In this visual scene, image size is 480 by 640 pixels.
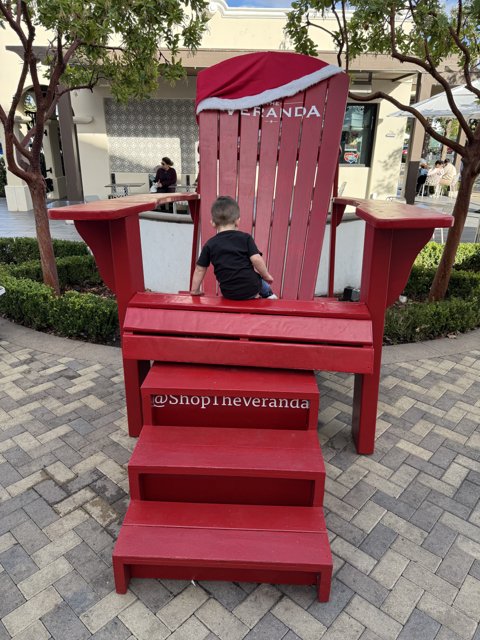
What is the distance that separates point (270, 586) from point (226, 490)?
15.1 inches

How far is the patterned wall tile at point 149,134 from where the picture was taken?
38.0ft

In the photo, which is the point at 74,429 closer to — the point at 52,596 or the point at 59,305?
the point at 52,596

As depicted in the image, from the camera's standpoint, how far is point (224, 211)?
2346 millimetres

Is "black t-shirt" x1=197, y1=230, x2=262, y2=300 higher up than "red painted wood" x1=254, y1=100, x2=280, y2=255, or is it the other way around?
"red painted wood" x1=254, y1=100, x2=280, y2=255

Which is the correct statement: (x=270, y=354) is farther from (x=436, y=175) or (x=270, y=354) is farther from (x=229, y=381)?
Result: (x=436, y=175)

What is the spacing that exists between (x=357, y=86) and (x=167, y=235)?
844cm

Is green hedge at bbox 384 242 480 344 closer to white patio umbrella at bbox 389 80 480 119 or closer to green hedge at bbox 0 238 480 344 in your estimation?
green hedge at bbox 0 238 480 344

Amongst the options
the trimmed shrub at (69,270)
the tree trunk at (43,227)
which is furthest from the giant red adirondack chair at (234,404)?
the trimmed shrub at (69,270)

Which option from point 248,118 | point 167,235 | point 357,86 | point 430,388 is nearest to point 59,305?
point 167,235

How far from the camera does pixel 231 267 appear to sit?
2326mm

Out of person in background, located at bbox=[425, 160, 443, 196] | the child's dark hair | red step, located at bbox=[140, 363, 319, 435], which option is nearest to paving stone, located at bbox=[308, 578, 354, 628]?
red step, located at bbox=[140, 363, 319, 435]

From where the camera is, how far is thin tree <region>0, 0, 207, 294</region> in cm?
347

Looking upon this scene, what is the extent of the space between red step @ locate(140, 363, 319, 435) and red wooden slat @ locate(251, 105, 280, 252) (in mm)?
1667

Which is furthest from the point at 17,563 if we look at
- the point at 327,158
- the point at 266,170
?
the point at 327,158
